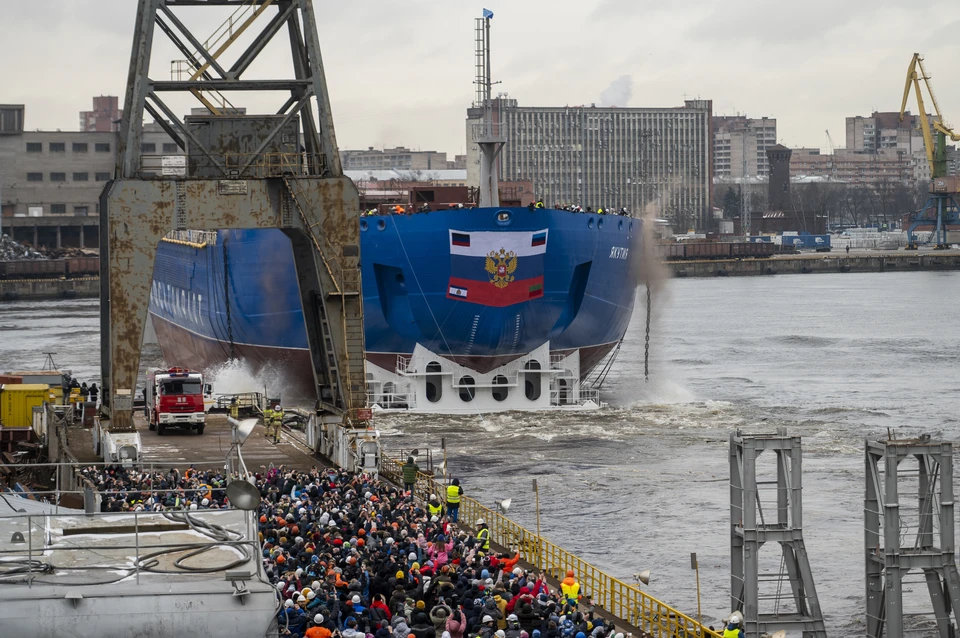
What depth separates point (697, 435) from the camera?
38.0m

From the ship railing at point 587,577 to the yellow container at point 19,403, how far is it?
8700mm

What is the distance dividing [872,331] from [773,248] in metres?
94.5

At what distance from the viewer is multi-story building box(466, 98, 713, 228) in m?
161

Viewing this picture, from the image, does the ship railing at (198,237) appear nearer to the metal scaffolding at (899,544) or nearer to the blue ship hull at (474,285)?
the blue ship hull at (474,285)

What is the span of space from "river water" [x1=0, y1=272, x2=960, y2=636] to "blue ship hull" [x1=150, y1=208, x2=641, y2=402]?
2328 mm

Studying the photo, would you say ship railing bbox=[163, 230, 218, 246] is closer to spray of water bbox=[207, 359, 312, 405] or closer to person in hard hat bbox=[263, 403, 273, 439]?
spray of water bbox=[207, 359, 312, 405]

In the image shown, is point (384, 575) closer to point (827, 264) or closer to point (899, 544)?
point (899, 544)

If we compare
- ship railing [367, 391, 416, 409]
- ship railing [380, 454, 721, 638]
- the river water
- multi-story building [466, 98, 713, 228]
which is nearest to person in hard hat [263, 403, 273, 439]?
the river water

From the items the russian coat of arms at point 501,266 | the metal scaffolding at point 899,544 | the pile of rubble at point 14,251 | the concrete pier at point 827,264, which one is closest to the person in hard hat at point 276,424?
the russian coat of arms at point 501,266

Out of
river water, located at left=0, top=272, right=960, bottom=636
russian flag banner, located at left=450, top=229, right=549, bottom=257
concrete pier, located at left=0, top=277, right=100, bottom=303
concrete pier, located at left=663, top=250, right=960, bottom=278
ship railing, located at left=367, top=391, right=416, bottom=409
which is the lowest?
river water, located at left=0, top=272, right=960, bottom=636

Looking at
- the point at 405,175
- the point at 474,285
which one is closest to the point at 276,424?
the point at 474,285

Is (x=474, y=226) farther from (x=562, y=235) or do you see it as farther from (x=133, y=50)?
(x=133, y=50)

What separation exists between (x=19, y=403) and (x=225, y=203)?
8.54 m

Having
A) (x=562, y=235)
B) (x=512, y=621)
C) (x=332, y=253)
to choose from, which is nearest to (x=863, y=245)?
(x=562, y=235)
